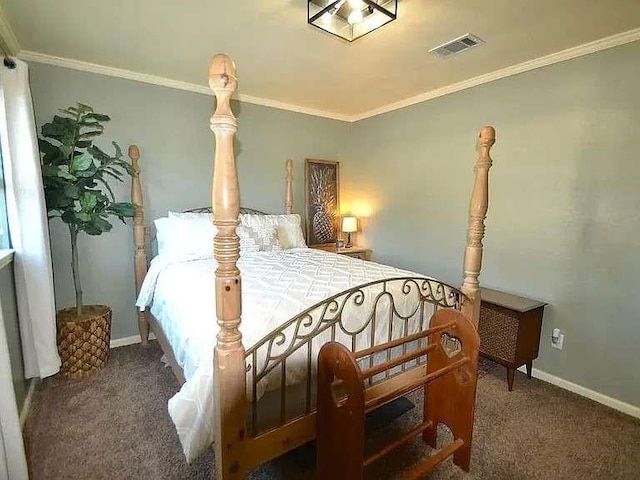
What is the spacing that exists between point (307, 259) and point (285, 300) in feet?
3.50

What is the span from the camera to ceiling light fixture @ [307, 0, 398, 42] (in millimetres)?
1779

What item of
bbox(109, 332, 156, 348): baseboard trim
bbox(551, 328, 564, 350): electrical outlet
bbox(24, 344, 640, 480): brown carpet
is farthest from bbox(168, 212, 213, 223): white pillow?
bbox(551, 328, 564, 350): electrical outlet

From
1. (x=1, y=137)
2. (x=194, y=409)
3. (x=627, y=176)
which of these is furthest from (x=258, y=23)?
(x=627, y=176)

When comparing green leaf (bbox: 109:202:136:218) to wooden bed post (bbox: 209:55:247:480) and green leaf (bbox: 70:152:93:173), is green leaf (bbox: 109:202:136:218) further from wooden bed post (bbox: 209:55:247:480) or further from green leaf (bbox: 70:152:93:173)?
wooden bed post (bbox: 209:55:247:480)

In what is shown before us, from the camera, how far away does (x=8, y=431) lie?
52.6 inches

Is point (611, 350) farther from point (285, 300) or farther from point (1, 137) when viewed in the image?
point (1, 137)

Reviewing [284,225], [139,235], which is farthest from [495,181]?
[139,235]

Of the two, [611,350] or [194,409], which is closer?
[194,409]

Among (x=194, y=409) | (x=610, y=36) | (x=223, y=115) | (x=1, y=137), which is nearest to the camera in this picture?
(x=223, y=115)

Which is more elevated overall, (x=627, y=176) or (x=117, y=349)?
(x=627, y=176)

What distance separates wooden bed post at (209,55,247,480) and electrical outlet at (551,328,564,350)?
2344mm

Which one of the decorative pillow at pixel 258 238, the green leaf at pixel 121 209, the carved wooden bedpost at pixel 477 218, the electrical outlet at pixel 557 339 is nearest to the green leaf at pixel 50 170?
the green leaf at pixel 121 209

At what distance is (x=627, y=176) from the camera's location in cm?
213

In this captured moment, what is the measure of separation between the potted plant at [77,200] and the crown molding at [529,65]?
268 cm
